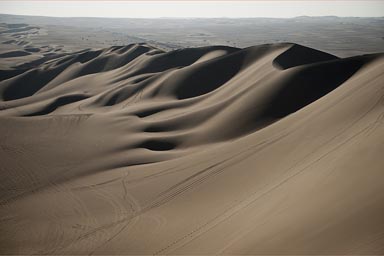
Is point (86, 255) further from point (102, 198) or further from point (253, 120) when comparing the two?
point (253, 120)

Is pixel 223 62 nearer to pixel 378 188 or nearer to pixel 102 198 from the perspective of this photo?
pixel 102 198

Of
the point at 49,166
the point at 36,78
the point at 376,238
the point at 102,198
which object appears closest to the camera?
the point at 376,238

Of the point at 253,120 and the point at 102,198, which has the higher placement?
the point at 253,120

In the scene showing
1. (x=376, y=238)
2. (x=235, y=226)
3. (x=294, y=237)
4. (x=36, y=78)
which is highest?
(x=376, y=238)

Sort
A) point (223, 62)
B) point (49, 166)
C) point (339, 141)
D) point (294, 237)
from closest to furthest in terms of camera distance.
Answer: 1. point (294, 237)
2. point (339, 141)
3. point (49, 166)
4. point (223, 62)

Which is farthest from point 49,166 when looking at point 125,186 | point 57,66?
point 57,66

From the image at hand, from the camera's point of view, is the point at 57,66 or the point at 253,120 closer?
the point at 253,120

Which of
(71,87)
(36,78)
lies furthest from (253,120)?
(36,78)
